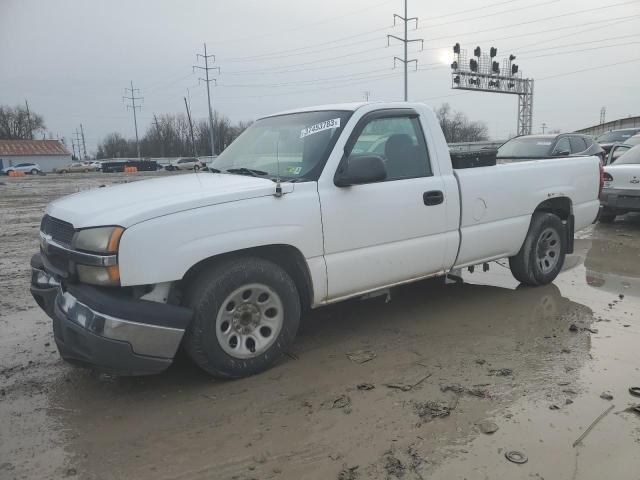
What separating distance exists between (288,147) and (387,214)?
3.25 feet

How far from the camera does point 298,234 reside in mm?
3648

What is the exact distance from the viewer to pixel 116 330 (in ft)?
9.96

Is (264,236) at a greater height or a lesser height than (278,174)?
lesser

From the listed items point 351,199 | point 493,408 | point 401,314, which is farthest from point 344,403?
point 401,314

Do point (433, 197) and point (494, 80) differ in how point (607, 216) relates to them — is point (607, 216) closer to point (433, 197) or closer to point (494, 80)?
point (433, 197)

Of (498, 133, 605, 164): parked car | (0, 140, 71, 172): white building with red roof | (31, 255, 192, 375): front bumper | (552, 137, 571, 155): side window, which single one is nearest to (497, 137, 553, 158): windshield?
(498, 133, 605, 164): parked car

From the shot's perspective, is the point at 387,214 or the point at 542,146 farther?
the point at 542,146

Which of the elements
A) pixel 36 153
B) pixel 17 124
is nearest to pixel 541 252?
pixel 36 153

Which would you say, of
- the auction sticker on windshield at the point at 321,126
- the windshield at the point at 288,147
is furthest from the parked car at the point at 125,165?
the auction sticker on windshield at the point at 321,126

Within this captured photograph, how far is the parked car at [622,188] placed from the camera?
9219mm

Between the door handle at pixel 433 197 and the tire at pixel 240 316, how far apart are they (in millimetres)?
1400

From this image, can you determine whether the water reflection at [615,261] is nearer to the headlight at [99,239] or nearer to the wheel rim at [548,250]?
the wheel rim at [548,250]

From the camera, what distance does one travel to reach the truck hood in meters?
3.17

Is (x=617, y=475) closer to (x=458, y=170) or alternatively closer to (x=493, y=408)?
(x=493, y=408)
